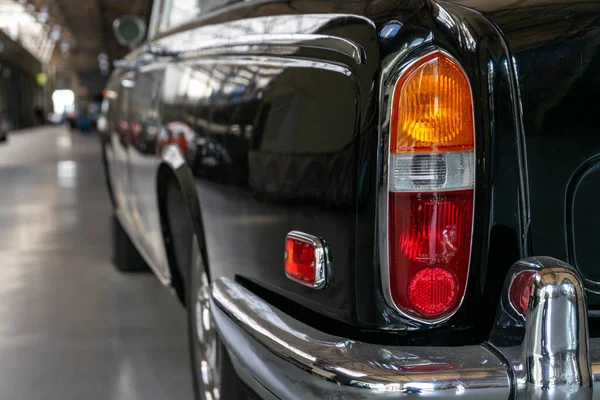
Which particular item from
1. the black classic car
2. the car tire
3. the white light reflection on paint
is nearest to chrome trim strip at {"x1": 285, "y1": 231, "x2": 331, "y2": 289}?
the black classic car

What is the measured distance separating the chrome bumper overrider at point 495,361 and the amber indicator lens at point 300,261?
168 millimetres

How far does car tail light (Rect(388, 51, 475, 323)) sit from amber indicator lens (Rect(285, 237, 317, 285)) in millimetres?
188

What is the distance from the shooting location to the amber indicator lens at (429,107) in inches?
53.7

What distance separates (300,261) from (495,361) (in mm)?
461

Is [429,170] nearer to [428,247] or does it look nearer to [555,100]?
[428,247]

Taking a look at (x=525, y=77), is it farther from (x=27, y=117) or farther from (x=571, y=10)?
(x=27, y=117)

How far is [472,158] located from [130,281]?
359cm

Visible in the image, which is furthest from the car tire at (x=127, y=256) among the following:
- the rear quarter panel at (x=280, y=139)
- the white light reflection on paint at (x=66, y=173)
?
the white light reflection on paint at (x=66, y=173)

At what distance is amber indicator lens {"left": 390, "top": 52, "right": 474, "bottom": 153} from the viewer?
1.36m

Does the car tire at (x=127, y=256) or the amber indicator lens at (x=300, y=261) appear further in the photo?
the car tire at (x=127, y=256)

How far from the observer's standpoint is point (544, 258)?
1.31 meters

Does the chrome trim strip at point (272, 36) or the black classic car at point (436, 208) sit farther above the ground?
the chrome trim strip at point (272, 36)

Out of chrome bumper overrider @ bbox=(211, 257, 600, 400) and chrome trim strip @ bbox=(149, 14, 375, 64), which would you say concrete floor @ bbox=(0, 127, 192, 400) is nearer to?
chrome trim strip @ bbox=(149, 14, 375, 64)

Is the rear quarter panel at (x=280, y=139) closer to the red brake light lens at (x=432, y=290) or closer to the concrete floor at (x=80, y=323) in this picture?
the red brake light lens at (x=432, y=290)
